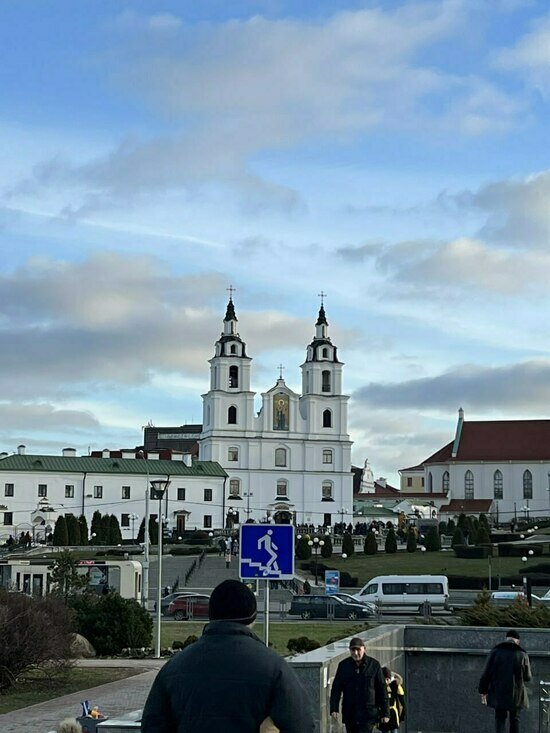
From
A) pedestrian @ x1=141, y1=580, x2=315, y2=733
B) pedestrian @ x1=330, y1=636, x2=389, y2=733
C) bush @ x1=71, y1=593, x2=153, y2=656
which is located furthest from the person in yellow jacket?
bush @ x1=71, y1=593, x2=153, y2=656

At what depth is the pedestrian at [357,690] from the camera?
1010cm

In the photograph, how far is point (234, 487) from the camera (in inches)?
3939

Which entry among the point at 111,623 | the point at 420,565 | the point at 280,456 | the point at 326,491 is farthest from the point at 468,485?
the point at 111,623

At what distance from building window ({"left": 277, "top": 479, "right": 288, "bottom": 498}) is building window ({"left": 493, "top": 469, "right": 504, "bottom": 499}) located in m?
24.6

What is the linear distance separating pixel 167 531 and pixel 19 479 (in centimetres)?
1255

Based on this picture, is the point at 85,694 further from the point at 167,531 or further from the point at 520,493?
the point at 520,493

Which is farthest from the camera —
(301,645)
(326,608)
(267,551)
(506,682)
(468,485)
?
(468,485)

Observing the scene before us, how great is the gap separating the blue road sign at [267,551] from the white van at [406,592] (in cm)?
3403

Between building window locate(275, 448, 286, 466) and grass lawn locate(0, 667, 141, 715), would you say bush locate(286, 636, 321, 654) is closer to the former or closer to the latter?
grass lawn locate(0, 667, 141, 715)

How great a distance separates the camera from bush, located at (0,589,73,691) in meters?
17.9

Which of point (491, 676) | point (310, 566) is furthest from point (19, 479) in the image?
point (491, 676)

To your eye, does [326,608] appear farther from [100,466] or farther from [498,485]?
[498,485]

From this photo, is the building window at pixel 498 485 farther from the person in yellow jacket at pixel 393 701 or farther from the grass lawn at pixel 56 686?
the person in yellow jacket at pixel 393 701

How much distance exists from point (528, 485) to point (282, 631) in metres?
84.8
